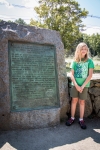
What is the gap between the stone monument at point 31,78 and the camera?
3.20 m

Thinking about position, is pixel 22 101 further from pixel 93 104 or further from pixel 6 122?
pixel 93 104

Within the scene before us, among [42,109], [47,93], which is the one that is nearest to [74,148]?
[42,109]

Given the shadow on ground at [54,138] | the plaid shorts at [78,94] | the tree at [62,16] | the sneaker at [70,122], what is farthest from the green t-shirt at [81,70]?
the tree at [62,16]

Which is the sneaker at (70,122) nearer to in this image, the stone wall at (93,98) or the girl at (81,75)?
the girl at (81,75)

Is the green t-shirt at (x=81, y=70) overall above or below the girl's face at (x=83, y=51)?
below

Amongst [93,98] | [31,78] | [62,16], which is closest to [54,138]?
[31,78]

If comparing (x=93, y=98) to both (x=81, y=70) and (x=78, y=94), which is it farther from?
(x=81, y=70)

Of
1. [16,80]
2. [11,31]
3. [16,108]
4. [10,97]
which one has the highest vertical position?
[11,31]

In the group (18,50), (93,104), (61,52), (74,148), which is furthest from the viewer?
(93,104)

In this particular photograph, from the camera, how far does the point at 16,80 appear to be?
10.8ft

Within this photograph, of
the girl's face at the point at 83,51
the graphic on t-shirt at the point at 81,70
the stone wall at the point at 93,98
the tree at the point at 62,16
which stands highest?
the tree at the point at 62,16

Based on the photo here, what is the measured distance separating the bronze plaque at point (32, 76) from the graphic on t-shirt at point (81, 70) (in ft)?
1.49

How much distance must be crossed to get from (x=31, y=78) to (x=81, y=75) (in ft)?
3.23

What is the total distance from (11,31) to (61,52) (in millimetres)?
1104
